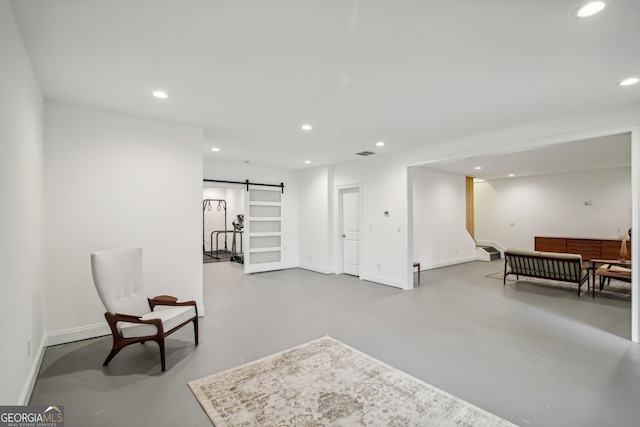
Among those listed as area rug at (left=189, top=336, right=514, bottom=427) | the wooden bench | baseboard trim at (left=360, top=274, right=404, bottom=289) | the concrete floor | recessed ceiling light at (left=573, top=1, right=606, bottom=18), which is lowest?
the concrete floor

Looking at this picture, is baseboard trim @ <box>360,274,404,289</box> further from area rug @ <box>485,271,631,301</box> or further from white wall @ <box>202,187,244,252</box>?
white wall @ <box>202,187,244,252</box>

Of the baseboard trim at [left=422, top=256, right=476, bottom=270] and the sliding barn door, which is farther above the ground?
the sliding barn door

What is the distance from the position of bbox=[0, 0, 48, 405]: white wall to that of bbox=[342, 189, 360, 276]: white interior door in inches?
209

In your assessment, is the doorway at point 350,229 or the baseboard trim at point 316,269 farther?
the baseboard trim at point 316,269

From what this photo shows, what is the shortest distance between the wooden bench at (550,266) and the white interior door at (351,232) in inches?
122

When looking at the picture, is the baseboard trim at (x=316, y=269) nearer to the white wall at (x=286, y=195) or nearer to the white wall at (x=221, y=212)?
the white wall at (x=286, y=195)

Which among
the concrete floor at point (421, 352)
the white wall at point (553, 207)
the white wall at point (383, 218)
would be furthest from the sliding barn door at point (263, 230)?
the white wall at point (553, 207)

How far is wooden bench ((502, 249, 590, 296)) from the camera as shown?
4.96 m

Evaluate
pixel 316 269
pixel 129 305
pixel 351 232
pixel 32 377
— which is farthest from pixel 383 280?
pixel 32 377

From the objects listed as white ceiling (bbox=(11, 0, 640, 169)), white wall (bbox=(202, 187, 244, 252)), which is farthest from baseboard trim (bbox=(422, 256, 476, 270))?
white wall (bbox=(202, 187, 244, 252))

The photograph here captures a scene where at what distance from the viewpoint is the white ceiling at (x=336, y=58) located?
1748 millimetres

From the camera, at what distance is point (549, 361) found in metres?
2.71

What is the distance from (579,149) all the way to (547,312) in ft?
10.7

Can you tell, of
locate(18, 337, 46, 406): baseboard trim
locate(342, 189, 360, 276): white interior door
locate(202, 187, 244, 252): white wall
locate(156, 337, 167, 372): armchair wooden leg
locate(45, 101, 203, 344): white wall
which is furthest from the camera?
locate(202, 187, 244, 252): white wall
